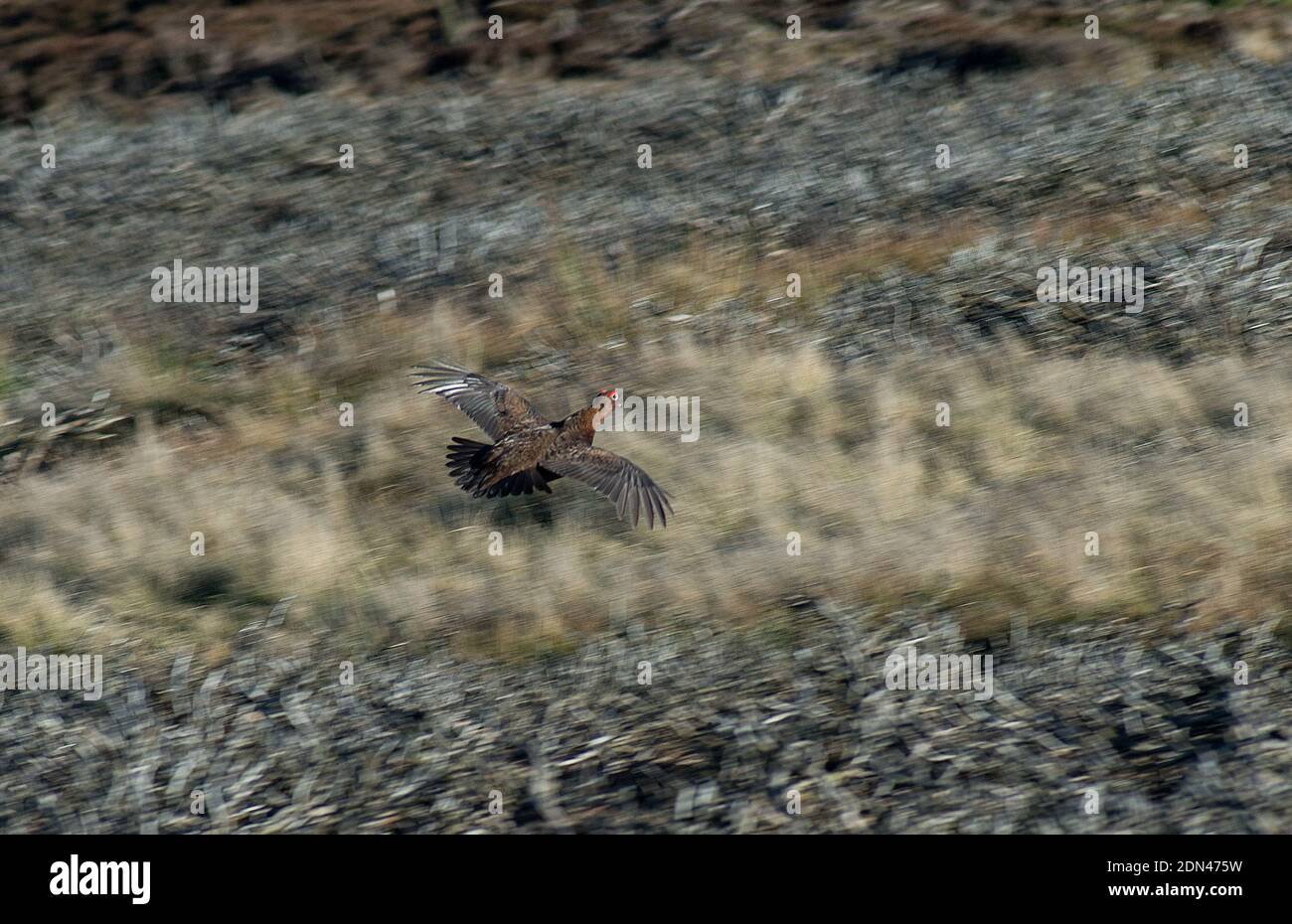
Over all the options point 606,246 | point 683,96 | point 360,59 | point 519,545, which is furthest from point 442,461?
point 360,59

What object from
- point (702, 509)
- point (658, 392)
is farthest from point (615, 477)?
point (658, 392)

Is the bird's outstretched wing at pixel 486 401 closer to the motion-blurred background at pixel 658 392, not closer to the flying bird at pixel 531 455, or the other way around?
the flying bird at pixel 531 455

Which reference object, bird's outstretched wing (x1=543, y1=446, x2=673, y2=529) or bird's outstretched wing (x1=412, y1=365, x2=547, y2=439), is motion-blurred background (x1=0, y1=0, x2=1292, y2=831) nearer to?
bird's outstretched wing (x1=543, y1=446, x2=673, y2=529)

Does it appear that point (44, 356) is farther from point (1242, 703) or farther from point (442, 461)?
point (1242, 703)

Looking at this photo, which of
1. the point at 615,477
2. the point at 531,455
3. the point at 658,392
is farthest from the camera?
the point at 658,392

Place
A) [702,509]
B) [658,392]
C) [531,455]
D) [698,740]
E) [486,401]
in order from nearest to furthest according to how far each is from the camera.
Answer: [698,740] → [531,455] → [702,509] → [486,401] → [658,392]

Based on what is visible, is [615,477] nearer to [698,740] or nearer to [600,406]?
[600,406]

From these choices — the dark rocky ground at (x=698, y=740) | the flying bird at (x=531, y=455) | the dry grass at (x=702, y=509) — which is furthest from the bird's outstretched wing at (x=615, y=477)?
the dark rocky ground at (x=698, y=740)
